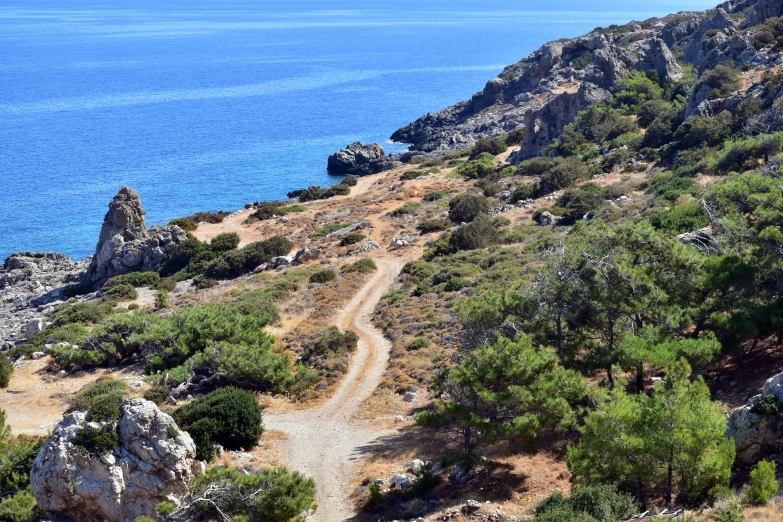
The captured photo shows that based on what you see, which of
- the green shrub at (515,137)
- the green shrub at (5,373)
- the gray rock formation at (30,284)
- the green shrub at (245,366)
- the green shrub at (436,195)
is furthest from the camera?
the green shrub at (515,137)

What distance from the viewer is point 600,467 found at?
14398 mm

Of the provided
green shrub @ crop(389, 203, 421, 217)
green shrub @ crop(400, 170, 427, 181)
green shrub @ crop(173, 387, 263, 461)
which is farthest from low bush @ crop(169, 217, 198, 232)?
green shrub @ crop(173, 387, 263, 461)

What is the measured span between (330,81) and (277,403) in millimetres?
133712

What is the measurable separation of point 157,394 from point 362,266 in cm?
1813

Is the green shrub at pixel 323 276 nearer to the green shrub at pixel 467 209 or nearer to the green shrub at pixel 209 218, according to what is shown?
the green shrub at pixel 467 209

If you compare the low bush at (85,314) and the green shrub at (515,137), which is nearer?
the low bush at (85,314)

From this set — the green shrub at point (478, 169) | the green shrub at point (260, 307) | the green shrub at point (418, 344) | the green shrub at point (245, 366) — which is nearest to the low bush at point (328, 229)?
the green shrub at point (478, 169)

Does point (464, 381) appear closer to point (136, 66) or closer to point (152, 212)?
point (152, 212)

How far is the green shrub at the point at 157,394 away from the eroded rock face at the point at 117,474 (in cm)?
664

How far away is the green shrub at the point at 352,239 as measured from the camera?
155ft

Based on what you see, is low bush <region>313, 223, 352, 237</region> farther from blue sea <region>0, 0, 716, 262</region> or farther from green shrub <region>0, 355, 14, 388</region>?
green shrub <region>0, 355, 14, 388</region>

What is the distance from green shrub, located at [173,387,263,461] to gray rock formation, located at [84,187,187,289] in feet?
101

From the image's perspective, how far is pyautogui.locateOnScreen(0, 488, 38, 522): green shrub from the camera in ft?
56.9

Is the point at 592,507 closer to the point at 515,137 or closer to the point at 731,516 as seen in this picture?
the point at 731,516
